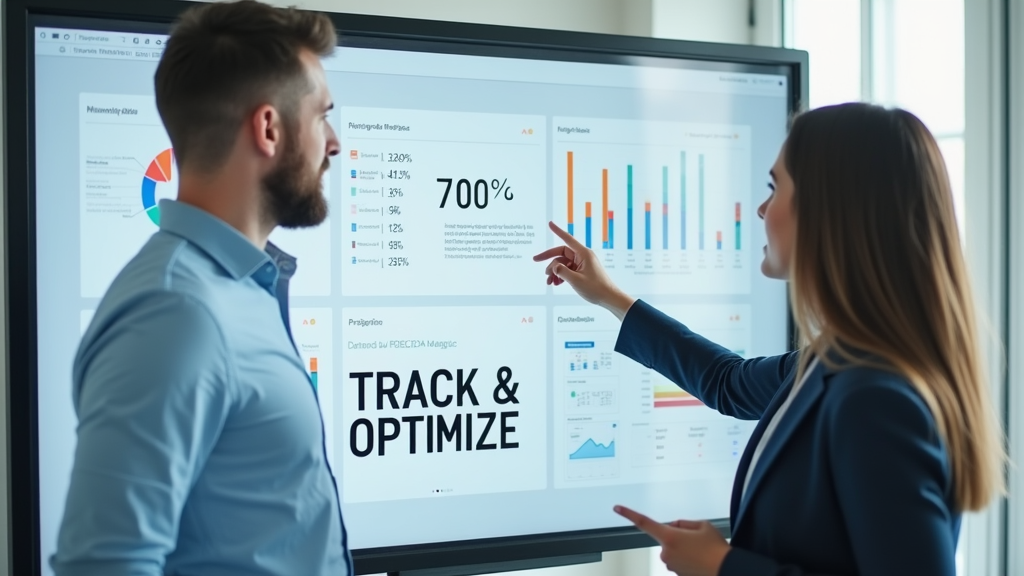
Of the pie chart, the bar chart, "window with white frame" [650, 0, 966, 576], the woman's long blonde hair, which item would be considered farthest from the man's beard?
"window with white frame" [650, 0, 966, 576]

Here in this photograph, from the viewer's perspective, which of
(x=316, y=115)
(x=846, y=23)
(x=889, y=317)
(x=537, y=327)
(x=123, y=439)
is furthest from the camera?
(x=846, y=23)

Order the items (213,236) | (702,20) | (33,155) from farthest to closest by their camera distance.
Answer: (702,20), (33,155), (213,236)

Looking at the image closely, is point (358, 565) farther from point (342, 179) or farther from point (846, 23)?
point (846, 23)

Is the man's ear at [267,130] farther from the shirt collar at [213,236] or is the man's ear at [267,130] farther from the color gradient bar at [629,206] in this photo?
the color gradient bar at [629,206]

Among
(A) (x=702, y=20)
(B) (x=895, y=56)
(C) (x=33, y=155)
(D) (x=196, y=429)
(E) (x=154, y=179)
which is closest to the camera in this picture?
(D) (x=196, y=429)

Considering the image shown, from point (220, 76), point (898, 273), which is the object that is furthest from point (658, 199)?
point (220, 76)

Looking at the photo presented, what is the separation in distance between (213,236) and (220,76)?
22 cm

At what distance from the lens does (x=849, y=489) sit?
109 centimetres

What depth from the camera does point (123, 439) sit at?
0.97 meters

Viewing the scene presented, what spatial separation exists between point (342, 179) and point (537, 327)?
535 mm

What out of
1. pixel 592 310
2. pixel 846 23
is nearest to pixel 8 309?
pixel 592 310

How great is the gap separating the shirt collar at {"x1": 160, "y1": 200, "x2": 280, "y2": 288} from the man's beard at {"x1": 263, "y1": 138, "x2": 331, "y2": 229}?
0.29 ft

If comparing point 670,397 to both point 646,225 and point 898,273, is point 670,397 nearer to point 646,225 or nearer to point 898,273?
point 646,225

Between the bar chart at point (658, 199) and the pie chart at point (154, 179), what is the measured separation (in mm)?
808
